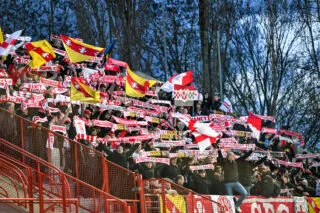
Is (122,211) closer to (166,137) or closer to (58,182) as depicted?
(58,182)

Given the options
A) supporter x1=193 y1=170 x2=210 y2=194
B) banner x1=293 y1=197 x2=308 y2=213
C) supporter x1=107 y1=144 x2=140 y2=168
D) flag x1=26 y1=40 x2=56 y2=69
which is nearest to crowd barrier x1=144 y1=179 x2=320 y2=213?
banner x1=293 y1=197 x2=308 y2=213

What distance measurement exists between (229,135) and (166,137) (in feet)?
12.2

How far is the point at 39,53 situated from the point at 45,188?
6716 mm

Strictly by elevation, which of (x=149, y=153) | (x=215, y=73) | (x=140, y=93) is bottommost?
(x=149, y=153)

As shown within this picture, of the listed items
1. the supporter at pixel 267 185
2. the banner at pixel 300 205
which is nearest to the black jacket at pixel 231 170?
the supporter at pixel 267 185

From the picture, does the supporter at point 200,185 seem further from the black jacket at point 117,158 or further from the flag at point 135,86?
the flag at point 135,86

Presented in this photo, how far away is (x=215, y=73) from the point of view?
124ft

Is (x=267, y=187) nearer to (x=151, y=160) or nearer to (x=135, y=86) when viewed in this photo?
(x=151, y=160)

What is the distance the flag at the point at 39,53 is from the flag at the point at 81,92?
1.38 metres

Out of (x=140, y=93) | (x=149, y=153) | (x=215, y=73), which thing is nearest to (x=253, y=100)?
(x=215, y=73)

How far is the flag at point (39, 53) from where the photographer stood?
20984 millimetres

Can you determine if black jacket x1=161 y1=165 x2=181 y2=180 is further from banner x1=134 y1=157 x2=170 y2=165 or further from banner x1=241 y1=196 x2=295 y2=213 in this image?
banner x1=241 y1=196 x2=295 y2=213

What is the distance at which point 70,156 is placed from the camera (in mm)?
16156

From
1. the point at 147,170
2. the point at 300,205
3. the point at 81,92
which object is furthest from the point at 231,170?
the point at 81,92
